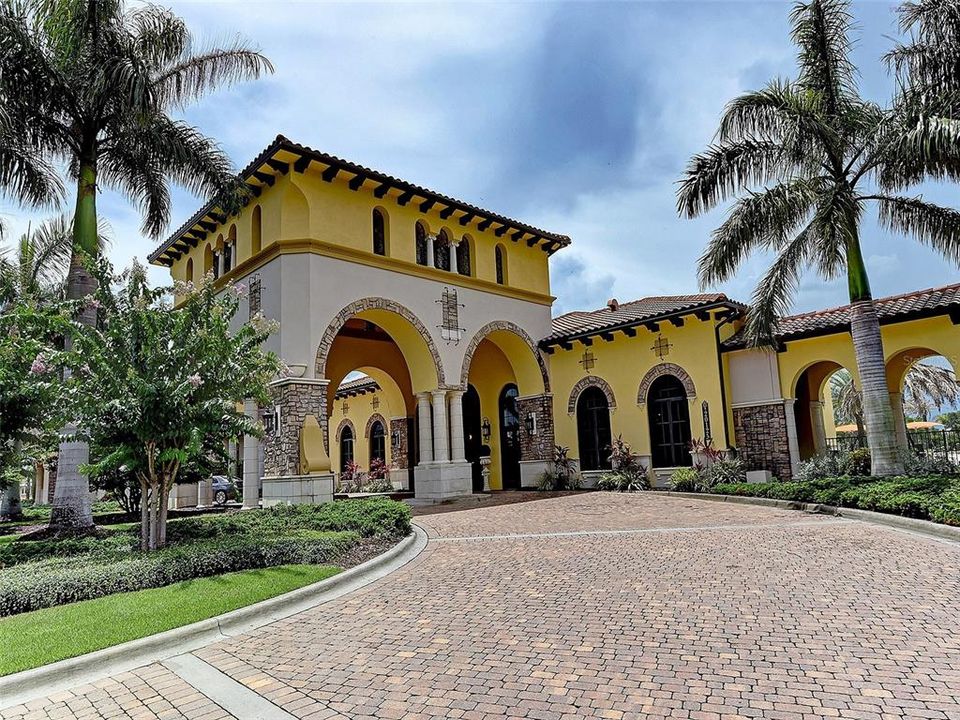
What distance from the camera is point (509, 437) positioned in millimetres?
23984

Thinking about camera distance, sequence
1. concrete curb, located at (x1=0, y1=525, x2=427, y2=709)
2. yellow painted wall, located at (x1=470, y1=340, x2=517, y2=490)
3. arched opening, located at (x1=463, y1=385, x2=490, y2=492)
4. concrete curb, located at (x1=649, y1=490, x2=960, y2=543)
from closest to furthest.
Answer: concrete curb, located at (x1=0, y1=525, x2=427, y2=709), concrete curb, located at (x1=649, y1=490, x2=960, y2=543), yellow painted wall, located at (x1=470, y1=340, x2=517, y2=490), arched opening, located at (x1=463, y1=385, x2=490, y2=492)

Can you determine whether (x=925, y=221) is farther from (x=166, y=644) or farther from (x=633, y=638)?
(x=166, y=644)

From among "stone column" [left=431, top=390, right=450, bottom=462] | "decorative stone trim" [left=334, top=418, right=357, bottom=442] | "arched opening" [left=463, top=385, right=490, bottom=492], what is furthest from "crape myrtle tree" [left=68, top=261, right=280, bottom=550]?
"decorative stone trim" [left=334, top=418, right=357, bottom=442]

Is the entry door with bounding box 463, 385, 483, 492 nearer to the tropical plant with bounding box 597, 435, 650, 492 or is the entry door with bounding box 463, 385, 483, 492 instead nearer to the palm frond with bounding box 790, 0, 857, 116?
the tropical plant with bounding box 597, 435, 650, 492

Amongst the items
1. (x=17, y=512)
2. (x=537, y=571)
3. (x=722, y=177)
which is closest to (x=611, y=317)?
(x=722, y=177)

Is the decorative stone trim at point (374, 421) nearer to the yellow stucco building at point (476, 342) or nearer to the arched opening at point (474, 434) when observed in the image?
the yellow stucco building at point (476, 342)

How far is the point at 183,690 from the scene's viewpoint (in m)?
4.71

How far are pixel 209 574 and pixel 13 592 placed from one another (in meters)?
2.04

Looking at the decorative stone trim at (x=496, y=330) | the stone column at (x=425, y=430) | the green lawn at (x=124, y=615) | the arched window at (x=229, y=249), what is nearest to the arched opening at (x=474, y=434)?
the decorative stone trim at (x=496, y=330)

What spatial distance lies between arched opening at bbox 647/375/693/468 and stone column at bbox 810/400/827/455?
504 cm

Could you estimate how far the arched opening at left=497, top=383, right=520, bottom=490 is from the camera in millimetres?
23516

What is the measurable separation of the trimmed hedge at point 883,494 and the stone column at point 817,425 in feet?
23.2

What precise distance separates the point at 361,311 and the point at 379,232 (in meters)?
2.65

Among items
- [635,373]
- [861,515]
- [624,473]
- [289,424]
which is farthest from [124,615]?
[635,373]
